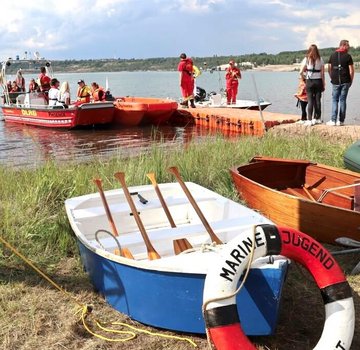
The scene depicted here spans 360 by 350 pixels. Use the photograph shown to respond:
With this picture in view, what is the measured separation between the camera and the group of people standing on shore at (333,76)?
11.0 meters

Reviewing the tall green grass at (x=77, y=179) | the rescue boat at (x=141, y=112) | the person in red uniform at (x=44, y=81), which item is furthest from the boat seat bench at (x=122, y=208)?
the person in red uniform at (x=44, y=81)

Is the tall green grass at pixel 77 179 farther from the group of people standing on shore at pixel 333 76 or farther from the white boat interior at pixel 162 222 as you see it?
the group of people standing on shore at pixel 333 76

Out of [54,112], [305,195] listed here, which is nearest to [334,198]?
[305,195]

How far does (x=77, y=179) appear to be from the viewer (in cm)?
637

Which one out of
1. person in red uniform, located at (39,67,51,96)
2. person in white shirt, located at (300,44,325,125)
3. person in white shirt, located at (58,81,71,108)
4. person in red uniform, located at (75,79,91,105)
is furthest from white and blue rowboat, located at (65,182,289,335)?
person in red uniform, located at (39,67,51,96)

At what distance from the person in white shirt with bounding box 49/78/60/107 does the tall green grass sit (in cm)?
1108

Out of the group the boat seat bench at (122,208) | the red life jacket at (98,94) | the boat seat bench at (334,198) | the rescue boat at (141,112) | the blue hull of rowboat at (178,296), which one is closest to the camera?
the blue hull of rowboat at (178,296)

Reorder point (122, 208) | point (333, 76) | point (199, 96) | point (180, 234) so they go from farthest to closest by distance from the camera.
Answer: point (199, 96) → point (333, 76) → point (122, 208) → point (180, 234)

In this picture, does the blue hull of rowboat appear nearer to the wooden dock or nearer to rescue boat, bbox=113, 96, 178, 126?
the wooden dock

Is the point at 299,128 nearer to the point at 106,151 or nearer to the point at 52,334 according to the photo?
the point at 106,151

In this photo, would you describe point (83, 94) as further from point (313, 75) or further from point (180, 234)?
point (180, 234)

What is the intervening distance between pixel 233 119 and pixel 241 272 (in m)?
14.5

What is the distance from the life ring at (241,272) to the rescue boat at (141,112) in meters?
16.5

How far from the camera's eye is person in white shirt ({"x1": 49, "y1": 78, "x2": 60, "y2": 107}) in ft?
61.1
